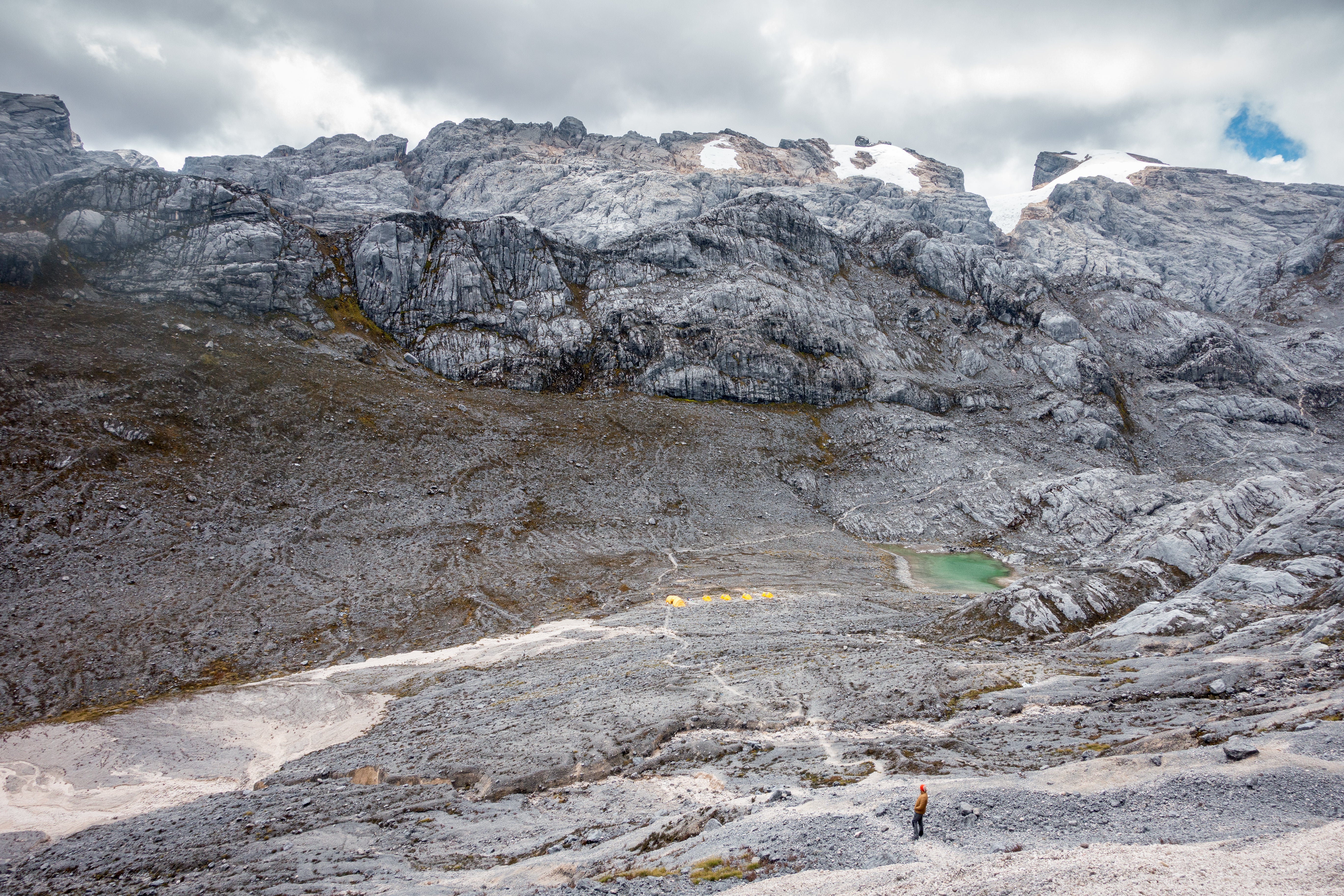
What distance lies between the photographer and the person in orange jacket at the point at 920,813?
15.1m

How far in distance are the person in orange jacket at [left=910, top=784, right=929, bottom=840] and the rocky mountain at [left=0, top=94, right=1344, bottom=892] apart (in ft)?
19.8

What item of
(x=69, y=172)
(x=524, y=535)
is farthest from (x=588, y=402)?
(x=69, y=172)

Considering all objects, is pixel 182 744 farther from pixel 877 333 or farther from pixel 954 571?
pixel 877 333

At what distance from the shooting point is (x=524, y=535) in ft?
203

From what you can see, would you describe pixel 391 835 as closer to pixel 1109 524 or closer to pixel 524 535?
pixel 524 535

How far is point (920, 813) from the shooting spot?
15.3 metres

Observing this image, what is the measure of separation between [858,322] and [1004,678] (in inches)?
3622

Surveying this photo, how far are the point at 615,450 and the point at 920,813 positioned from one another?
6704 centimetres

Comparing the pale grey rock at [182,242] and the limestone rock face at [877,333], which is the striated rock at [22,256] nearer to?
the limestone rock face at [877,333]

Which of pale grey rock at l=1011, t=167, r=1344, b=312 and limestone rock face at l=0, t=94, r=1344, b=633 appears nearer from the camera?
limestone rock face at l=0, t=94, r=1344, b=633

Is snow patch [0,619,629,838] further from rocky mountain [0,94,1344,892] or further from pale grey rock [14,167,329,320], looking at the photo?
pale grey rock [14,167,329,320]

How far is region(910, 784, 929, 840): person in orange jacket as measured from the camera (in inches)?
594

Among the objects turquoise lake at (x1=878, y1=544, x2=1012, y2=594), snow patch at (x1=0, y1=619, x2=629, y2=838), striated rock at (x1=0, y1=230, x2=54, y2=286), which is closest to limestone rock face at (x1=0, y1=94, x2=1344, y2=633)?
striated rock at (x1=0, y1=230, x2=54, y2=286)

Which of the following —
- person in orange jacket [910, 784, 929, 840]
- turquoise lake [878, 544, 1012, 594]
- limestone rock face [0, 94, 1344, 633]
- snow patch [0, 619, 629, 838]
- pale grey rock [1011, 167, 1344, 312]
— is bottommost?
snow patch [0, 619, 629, 838]
